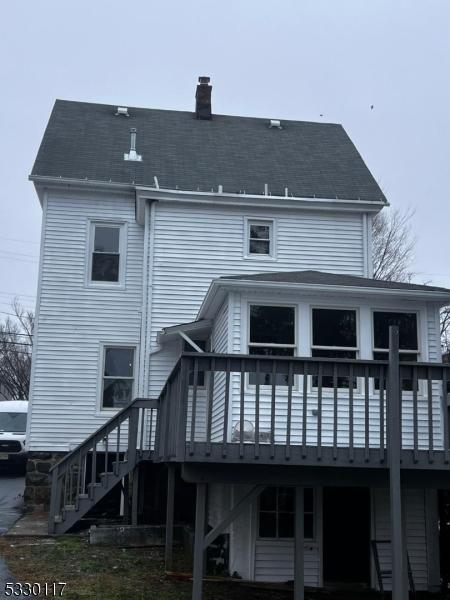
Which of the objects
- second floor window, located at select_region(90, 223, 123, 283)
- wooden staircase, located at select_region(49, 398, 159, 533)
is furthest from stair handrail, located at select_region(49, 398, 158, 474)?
second floor window, located at select_region(90, 223, 123, 283)

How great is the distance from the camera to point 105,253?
16.1m

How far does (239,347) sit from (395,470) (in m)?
3.55

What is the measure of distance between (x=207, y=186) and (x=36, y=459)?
690 cm

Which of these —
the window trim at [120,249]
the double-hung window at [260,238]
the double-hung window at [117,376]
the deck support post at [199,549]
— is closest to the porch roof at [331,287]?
the deck support post at [199,549]

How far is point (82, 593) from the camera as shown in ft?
26.5

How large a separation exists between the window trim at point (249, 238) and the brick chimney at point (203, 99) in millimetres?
5792

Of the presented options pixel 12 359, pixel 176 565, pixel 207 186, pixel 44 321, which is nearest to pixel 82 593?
pixel 176 565

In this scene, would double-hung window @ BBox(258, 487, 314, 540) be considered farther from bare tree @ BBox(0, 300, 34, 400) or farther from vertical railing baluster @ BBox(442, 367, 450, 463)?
bare tree @ BBox(0, 300, 34, 400)

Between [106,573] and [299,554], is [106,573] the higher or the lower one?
the lower one

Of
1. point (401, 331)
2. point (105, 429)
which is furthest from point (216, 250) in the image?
point (401, 331)

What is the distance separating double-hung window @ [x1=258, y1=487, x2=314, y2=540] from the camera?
10.6 meters

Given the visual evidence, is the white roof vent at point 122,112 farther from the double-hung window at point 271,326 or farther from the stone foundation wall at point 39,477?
the double-hung window at point 271,326

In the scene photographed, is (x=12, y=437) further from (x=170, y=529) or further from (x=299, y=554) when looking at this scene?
(x=299, y=554)

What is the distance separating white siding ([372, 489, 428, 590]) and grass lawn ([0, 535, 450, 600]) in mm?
838
